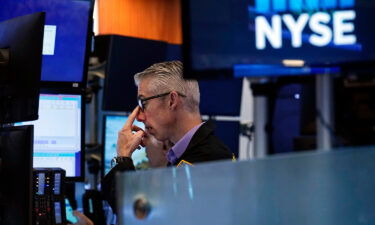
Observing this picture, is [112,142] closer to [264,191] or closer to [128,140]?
[128,140]

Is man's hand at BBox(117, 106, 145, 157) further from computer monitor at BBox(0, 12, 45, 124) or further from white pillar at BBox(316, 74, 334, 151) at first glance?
white pillar at BBox(316, 74, 334, 151)

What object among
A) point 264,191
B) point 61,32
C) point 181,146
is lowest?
point 264,191

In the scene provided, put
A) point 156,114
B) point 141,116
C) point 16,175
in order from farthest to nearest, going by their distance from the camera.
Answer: point 141,116 → point 156,114 → point 16,175

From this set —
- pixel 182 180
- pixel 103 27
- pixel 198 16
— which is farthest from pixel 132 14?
pixel 182 180

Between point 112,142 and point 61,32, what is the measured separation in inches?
34.5

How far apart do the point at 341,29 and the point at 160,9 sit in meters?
2.59

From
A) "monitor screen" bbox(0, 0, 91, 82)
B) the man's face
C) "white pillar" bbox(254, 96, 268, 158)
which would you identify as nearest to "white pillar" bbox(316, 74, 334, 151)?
"white pillar" bbox(254, 96, 268, 158)

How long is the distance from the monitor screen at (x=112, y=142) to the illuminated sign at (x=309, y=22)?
7.00 feet

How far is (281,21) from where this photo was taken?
129 centimetres

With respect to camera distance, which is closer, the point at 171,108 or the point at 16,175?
the point at 16,175

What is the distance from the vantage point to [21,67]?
1.85 m

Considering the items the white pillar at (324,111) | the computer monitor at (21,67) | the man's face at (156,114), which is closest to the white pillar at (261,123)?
the white pillar at (324,111)

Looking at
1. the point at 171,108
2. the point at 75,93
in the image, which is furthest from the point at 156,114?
the point at 75,93

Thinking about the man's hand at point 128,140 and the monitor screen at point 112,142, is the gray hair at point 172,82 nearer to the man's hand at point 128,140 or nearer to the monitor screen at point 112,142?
the man's hand at point 128,140
